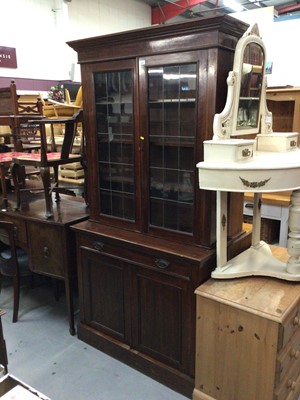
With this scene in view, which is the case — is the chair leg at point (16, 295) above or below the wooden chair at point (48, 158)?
below

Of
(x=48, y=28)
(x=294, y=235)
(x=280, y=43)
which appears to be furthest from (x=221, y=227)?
(x=48, y=28)

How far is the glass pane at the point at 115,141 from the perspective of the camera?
2.09m

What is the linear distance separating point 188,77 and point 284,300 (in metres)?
1.20

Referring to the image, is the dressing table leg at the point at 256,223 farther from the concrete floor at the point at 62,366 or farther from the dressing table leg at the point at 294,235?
the concrete floor at the point at 62,366

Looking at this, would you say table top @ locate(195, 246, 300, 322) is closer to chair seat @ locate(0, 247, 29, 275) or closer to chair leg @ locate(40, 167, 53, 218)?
chair leg @ locate(40, 167, 53, 218)

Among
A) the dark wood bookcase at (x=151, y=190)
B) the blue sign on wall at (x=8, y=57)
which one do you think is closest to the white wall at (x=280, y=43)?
the dark wood bookcase at (x=151, y=190)

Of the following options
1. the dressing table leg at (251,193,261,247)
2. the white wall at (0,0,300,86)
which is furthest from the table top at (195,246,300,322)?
the white wall at (0,0,300,86)

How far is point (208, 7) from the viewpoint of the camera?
833cm

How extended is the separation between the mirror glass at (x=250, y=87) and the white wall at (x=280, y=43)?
2.10 m

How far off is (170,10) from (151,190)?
7346 mm

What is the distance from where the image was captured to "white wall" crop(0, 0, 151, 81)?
5.82m

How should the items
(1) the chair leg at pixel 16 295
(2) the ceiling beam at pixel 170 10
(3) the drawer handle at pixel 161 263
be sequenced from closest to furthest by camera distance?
(3) the drawer handle at pixel 161 263 < (1) the chair leg at pixel 16 295 < (2) the ceiling beam at pixel 170 10

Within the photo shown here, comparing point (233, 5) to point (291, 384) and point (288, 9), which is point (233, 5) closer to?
point (288, 9)

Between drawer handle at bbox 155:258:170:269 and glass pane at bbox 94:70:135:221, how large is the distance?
14.4 inches
